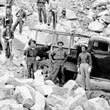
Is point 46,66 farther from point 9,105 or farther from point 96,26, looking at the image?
point 96,26

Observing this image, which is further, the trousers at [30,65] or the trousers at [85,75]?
the trousers at [30,65]

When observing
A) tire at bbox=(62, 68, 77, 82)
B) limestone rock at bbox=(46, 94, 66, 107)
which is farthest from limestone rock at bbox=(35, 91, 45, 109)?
tire at bbox=(62, 68, 77, 82)

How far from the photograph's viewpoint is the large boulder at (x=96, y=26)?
17125mm

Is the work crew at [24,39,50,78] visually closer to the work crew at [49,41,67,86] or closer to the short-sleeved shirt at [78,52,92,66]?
the work crew at [49,41,67,86]

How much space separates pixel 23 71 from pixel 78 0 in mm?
8457

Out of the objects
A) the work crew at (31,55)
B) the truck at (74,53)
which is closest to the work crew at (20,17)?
the truck at (74,53)

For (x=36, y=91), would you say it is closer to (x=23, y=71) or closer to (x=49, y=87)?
(x=49, y=87)

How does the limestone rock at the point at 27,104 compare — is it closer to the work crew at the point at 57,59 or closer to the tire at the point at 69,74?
the work crew at the point at 57,59

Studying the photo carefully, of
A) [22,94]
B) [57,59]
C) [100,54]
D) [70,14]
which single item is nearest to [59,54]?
[57,59]

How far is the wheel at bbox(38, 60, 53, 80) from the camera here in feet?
37.8

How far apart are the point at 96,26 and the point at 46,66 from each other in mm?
6383

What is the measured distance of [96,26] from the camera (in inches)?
681

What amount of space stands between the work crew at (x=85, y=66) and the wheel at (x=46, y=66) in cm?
115

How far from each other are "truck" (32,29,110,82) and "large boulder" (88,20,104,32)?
4.80 meters
